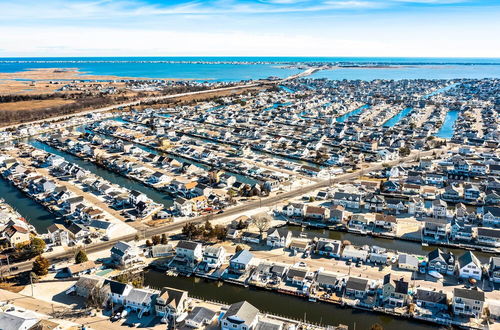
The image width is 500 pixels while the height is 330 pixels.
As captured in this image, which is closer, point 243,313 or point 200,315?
point 243,313

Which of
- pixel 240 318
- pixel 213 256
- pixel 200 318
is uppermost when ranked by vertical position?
pixel 213 256

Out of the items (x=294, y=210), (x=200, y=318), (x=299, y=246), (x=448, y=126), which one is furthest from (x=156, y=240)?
(x=448, y=126)

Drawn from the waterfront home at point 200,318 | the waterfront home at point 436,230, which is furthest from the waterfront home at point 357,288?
the waterfront home at point 436,230

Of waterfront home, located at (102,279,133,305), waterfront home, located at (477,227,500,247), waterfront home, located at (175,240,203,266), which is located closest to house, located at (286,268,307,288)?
waterfront home, located at (175,240,203,266)

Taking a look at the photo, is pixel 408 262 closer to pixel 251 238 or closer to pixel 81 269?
pixel 251 238

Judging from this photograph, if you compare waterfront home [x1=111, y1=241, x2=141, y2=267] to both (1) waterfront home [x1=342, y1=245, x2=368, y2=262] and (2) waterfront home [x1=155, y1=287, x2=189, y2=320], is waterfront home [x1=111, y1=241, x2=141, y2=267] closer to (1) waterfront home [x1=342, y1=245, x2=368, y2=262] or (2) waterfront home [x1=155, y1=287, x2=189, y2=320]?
(2) waterfront home [x1=155, y1=287, x2=189, y2=320]

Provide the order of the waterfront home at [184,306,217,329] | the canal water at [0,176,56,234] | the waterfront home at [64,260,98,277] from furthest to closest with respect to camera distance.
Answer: the canal water at [0,176,56,234]
the waterfront home at [64,260,98,277]
the waterfront home at [184,306,217,329]
